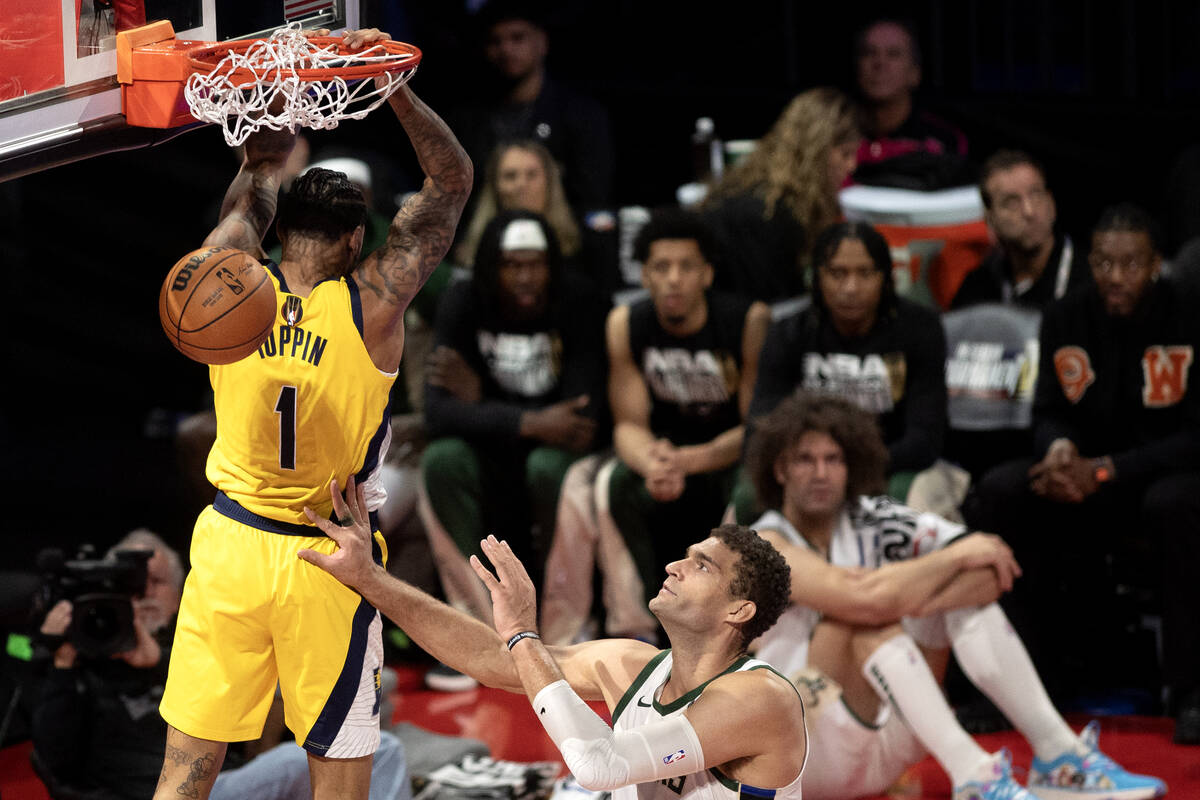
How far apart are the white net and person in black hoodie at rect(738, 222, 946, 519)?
2.78 metres

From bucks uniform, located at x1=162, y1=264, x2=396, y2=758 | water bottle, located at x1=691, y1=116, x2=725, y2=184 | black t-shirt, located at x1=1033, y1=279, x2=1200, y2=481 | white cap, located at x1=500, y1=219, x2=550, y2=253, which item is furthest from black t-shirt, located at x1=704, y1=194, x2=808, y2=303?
bucks uniform, located at x1=162, y1=264, x2=396, y2=758

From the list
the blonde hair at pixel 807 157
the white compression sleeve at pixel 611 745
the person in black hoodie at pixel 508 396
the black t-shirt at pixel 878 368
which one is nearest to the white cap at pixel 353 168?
the person in black hoodie at pixel 508 396

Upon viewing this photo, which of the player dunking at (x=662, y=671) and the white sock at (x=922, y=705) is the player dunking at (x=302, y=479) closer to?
the player dunking at (x=662, y=671)

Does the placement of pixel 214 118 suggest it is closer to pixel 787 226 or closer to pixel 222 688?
pixel 222 688

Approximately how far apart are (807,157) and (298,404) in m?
3.80

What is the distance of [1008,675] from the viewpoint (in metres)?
5.31

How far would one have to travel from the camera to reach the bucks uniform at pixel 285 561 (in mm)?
3664

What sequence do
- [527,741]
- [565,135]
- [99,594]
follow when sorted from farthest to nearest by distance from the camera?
[565,135], [527,741], [99,594]

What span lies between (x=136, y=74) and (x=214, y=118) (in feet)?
0.81

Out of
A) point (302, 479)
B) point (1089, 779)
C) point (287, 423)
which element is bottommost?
point (1089, 779)

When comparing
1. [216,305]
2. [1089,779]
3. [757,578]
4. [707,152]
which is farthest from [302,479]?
[707,152]

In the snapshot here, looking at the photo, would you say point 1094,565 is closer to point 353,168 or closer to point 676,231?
point 676,231

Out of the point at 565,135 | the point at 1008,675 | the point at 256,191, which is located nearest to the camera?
the point at 256,191

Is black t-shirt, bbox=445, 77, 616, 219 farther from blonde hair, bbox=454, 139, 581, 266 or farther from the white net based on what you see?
the white net
